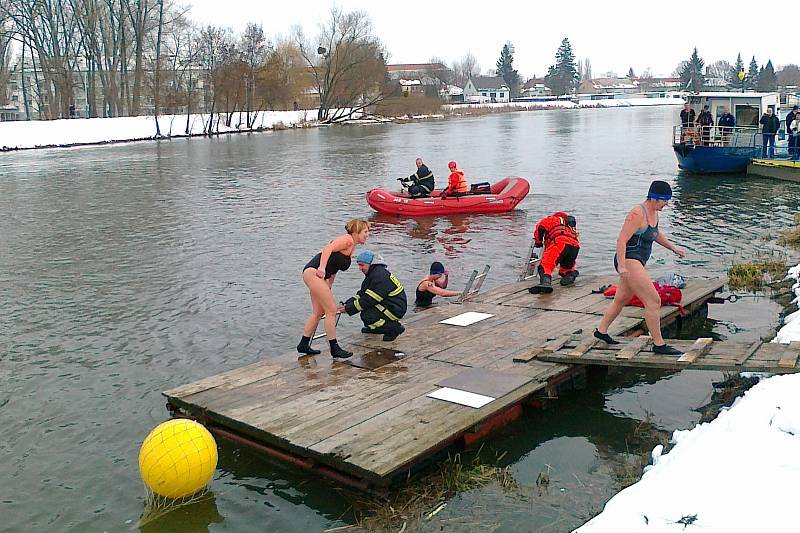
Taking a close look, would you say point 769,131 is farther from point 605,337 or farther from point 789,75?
point 789,75

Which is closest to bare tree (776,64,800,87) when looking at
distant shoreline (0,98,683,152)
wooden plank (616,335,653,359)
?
distant shoreline (0,98,683,152)

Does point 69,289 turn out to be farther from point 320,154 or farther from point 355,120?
point 355,120

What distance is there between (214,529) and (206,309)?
643cm

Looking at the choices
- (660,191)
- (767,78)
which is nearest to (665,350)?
(660,191)

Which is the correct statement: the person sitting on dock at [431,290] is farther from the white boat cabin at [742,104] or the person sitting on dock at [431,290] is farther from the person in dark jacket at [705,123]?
the white boat cabin at [742,104]

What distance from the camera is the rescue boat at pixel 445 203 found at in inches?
818

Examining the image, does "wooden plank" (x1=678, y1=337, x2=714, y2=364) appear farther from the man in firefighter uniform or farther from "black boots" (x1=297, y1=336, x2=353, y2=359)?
the man in firefighter uniform

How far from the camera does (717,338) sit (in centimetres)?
994

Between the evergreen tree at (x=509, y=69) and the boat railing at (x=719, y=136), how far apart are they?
437 feet

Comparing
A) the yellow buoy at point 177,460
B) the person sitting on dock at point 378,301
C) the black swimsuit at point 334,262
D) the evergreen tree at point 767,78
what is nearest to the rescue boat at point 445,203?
the person sitting on dock at point 378,301

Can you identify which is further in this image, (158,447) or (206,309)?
(206,309)

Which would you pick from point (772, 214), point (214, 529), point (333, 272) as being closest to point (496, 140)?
point (772, 214)

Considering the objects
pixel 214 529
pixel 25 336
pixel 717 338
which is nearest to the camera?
pixel 214 529

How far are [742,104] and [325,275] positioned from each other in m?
26.3
